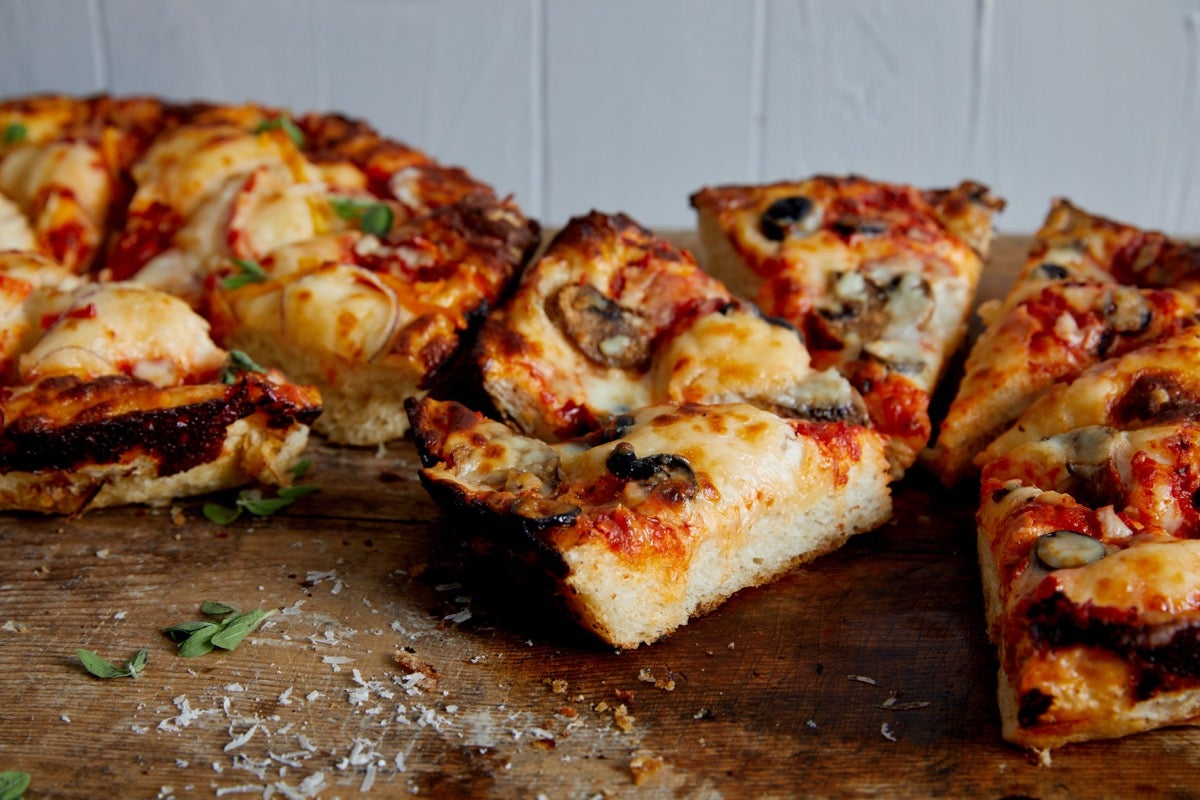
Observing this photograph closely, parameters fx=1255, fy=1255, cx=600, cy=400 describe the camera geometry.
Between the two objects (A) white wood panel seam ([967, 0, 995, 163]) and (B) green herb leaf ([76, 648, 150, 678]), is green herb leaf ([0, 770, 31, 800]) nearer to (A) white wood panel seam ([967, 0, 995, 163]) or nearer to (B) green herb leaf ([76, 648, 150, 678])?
(B) green herb leaf ([76, 648, 150, 678])

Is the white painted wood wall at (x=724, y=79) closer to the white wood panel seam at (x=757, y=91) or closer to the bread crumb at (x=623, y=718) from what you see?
the white wood panel seam at (x=757, y=91)

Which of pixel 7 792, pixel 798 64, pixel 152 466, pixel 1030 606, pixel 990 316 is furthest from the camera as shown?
pixel 798 64

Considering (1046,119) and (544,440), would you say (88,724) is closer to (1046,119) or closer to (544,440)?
(544,440)

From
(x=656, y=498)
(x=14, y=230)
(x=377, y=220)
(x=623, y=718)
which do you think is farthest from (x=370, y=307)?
(x=623, y=718)

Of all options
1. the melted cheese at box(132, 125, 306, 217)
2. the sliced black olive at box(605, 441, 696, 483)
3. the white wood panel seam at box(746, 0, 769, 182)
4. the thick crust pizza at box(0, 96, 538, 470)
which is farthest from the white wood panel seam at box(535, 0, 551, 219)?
the sliced black olive at box(605, 441, 696, 483)

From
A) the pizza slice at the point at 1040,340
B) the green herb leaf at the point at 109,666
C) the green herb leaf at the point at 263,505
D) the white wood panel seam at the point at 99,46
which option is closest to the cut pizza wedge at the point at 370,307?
the green herb leaf at the point at 263,505

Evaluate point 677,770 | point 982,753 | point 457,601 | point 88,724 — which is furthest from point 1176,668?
point 88,724

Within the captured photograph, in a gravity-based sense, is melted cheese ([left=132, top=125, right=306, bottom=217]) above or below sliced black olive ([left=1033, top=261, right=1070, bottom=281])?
above
